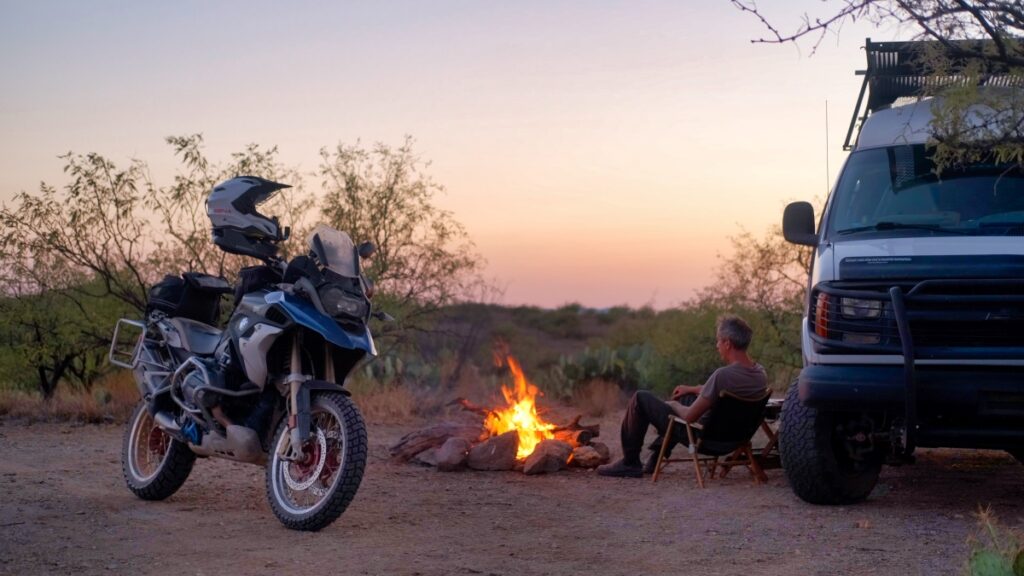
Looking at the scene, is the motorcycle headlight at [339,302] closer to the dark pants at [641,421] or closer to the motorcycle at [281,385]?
the motorcycle at [281,385]

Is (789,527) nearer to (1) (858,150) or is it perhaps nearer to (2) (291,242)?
(1) (858,150)

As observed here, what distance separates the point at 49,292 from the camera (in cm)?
1351

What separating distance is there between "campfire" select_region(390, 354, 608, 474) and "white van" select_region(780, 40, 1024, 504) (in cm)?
246

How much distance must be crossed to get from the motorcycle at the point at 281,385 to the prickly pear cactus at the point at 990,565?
336cm

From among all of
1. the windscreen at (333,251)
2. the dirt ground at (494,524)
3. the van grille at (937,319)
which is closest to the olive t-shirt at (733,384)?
the dirt ground at (494,524)

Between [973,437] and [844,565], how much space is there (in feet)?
4.26

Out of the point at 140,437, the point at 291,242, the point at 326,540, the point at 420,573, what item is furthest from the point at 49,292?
the point at 420,573

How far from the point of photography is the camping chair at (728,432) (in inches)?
348

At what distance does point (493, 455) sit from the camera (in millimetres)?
9773

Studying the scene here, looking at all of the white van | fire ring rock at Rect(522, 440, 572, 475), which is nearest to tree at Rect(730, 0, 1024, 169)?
the white van

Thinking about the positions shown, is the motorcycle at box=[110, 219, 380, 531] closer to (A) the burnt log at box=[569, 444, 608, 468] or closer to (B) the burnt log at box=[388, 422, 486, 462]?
(B) the burnt log at box=[388, 422, 486, 462]

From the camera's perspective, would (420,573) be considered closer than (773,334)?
Yes

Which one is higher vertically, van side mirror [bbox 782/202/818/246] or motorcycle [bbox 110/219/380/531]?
van side mirror [bbox 782/202/818/246]

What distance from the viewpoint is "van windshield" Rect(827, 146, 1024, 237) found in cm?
738
